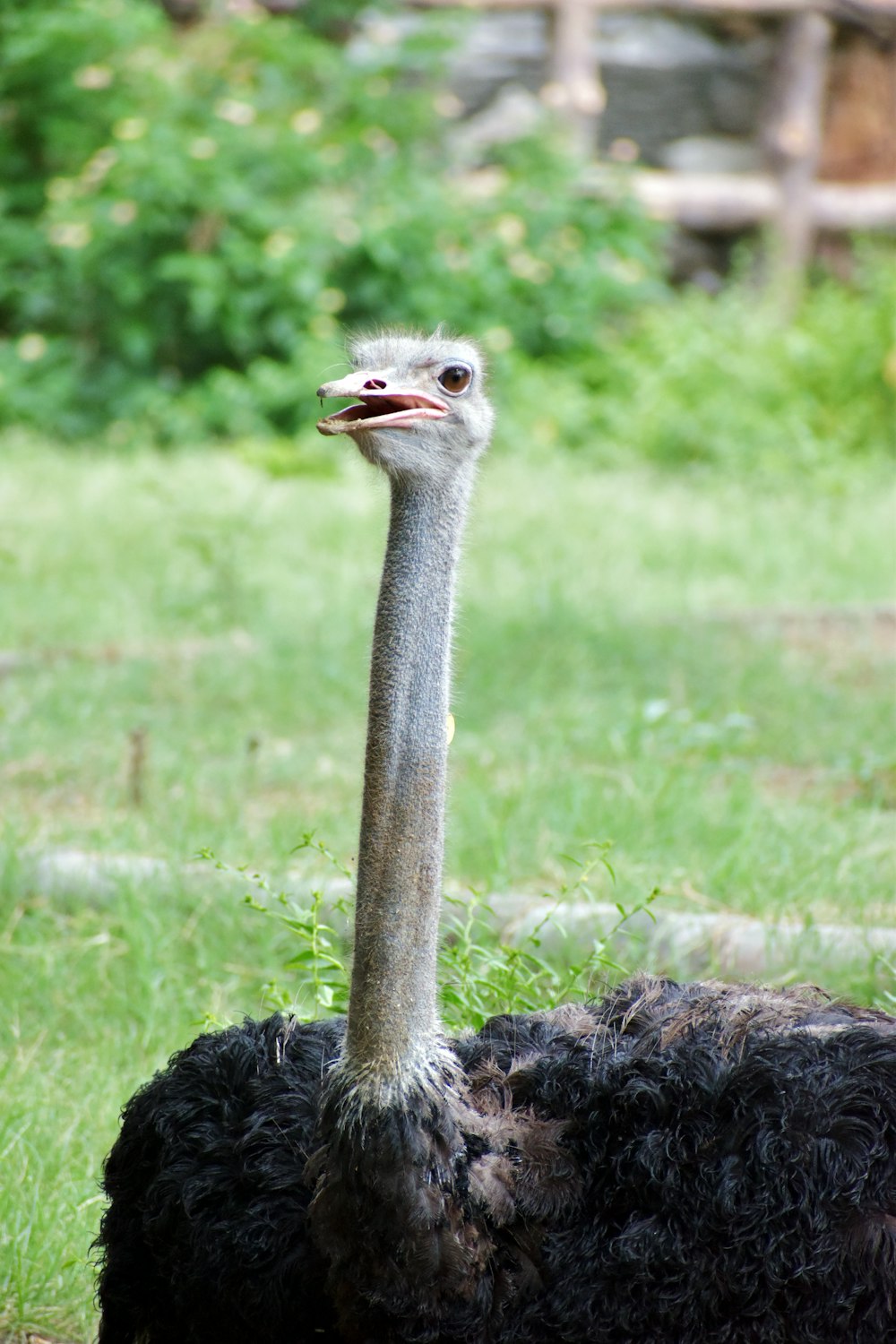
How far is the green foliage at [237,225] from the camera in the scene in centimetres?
1052

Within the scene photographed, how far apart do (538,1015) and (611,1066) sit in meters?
0.29

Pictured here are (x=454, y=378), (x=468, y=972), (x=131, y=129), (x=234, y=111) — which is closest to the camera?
(x=454, y=378)

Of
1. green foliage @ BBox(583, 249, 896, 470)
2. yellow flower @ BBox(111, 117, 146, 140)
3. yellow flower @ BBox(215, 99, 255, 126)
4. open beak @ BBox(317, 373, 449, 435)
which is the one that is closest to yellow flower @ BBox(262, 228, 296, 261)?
yellow flower @ BBox(215, 99, 255, 126)

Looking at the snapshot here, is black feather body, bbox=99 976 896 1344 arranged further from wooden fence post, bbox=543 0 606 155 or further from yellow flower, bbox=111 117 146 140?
wooden fence post, bbox=543 0 606 155

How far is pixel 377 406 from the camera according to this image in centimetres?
235

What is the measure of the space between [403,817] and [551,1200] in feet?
1.65

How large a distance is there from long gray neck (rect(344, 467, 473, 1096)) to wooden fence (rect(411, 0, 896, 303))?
10062 mm

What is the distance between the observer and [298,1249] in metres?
2.40

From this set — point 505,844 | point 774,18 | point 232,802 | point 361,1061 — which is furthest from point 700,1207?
point 774,18

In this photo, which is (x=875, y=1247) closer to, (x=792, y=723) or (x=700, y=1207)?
(x=700, y=1207)

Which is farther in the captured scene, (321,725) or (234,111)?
(234,111)

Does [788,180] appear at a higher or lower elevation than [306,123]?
higher

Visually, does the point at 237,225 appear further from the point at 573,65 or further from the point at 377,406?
the point at 377,406

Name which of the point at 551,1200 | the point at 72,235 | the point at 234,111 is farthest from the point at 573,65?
the point at 551,1200
